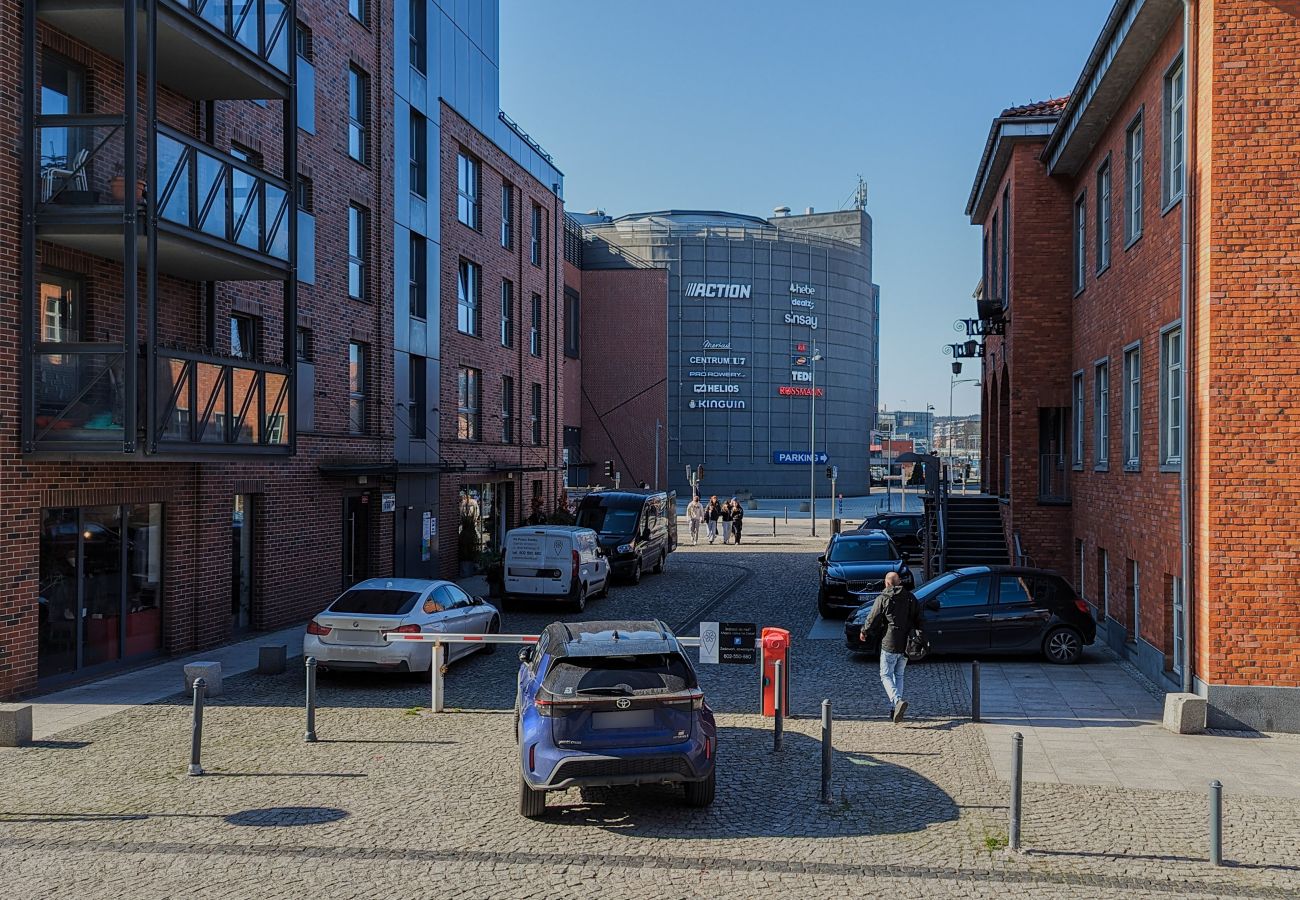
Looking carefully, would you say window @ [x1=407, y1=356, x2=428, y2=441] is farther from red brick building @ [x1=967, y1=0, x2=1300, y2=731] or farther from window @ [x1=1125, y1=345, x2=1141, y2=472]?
window @ [x1=1125, y1=345, x2=1141, y2=472]

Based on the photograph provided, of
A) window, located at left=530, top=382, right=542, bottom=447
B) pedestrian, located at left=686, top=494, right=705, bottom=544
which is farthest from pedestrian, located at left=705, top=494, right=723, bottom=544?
window, located at left=530, top=382, right=542, bottom=447

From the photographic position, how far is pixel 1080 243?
21.6 metres

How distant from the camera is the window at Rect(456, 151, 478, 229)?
29.1 m

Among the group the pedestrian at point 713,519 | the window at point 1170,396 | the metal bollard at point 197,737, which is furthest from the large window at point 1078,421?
the pedestrian at point 713,519

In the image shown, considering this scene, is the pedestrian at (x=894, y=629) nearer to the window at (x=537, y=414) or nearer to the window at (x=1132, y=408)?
the window at (x=1132, y=408)

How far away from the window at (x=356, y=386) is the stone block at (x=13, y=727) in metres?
11.7

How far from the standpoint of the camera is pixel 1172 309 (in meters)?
14.1

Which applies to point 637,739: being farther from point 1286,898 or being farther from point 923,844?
point 1286,898

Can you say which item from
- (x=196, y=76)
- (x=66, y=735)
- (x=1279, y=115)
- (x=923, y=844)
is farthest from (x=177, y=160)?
(x=1279, y=115)

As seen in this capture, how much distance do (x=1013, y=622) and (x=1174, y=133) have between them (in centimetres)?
697

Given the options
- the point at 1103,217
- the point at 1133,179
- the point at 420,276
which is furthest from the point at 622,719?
the point at 420,276

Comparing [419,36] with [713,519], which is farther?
[713,519]

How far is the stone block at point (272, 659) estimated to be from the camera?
15109mm

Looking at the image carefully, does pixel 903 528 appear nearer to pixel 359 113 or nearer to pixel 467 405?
pixel 467 405
